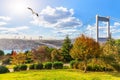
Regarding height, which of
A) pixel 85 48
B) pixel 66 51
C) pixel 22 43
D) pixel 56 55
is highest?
pixel 22 43

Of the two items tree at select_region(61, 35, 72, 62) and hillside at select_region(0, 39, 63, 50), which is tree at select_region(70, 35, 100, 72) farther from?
hillside at select_region(0, 39, 63, 50)

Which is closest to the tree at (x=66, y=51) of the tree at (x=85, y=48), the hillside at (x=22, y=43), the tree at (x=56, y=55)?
the tree at (x=56, y=55)

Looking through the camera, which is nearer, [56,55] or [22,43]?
[56,55]

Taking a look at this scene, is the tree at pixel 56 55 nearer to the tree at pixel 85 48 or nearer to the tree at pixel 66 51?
the tree at pixel 66 51

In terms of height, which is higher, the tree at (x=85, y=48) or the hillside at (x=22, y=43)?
the hillside at (x=22, y=43)

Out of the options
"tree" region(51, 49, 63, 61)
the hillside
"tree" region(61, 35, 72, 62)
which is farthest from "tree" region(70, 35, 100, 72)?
the hillside

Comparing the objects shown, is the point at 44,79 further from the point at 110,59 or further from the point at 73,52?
the point at 110,59

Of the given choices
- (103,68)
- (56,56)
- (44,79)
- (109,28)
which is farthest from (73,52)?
(109,28)

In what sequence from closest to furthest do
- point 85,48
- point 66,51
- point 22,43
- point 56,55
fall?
1. point 85,48
2. point 56,55
3. point 66,51
4. point 22,43

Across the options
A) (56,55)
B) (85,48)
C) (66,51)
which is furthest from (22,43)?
(85,48)

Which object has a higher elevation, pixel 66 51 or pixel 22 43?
pixel 22 43

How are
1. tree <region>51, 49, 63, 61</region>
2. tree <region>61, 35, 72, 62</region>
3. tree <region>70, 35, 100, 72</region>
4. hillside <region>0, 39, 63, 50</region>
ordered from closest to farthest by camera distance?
tree <region>70, 35, 100, 72</region> → tree <region>51, 49, 63, 61</region> → tree <region>61, 35, 72, 62</region> → hillside <region>0, 39, 63, 50</region>

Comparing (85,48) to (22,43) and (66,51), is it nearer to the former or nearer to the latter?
(66,51)

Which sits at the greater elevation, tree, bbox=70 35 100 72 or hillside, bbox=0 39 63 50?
hillside, bbox=0 39 63 50
